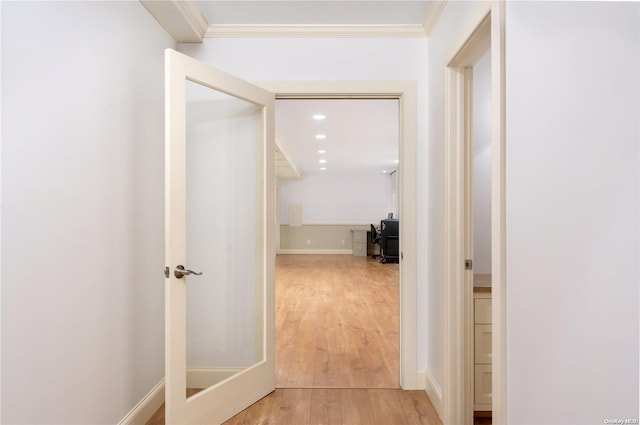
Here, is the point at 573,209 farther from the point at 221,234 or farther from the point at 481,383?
the point at 221,234

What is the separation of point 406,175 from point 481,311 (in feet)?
3.11

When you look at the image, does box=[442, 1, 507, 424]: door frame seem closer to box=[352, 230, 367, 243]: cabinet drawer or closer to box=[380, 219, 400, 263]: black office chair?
box=[380, 219, 400, 263]: black office chair

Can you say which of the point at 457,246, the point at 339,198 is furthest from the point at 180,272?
the point at 339,198

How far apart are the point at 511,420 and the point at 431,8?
214cm

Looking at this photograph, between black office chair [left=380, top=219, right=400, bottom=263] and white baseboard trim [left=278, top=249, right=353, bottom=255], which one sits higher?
black office chair [left=380, top=219, right=400, bottom=263]

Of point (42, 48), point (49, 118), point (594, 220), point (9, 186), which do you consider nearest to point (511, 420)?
point (594, 220)

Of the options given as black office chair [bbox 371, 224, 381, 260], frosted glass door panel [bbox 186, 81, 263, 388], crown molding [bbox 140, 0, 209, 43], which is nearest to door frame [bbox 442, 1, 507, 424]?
frosted glass door panel [bbox 186, 81, 263, 388]

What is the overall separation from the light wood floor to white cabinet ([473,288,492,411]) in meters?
0.28

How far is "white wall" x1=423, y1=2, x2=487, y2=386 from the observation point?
2002 millimetres

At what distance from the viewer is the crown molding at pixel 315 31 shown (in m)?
2.37

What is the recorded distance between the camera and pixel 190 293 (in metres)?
1.98

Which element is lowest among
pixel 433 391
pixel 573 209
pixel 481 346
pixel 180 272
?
pixel 433 391

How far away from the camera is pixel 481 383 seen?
201 cm

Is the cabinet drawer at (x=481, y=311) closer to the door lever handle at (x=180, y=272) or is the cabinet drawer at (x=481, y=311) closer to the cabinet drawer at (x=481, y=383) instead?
the cabinet drawer at (x=481, y=383)
